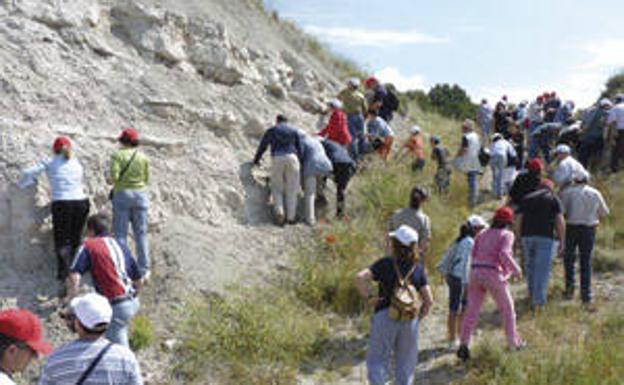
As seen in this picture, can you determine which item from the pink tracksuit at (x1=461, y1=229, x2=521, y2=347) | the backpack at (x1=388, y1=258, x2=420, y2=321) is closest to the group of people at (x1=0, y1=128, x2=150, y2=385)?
the backpack at (x1=388, y1=258, x2=420, y2=321)

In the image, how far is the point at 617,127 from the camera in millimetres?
13523

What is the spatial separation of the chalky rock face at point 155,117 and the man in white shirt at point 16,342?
495cm

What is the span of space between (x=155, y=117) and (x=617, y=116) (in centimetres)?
841

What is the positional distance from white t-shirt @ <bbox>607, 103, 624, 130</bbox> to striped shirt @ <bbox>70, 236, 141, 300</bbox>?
10.6 m

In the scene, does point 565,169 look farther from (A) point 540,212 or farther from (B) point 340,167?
(B) point 340,167

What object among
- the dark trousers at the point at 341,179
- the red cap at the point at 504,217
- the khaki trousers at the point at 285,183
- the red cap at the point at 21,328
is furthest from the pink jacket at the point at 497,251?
the red cap at the point at 21,328

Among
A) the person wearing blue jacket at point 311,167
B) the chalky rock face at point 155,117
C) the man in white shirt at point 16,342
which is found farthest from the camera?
the person wearing blue jacket at point 311,167

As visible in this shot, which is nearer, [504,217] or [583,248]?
[504,217]

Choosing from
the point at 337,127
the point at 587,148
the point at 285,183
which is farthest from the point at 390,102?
the point at 285,183

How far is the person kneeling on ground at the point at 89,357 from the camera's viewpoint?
382 cm

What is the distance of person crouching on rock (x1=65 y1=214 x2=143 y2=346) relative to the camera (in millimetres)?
5809

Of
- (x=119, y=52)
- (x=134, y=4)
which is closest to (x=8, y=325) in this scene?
(x=119, y=52)

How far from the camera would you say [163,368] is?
732 cm

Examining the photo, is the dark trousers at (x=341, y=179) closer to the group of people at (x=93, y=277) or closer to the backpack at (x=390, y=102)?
the group of people at (x=93, y=277)
